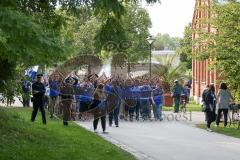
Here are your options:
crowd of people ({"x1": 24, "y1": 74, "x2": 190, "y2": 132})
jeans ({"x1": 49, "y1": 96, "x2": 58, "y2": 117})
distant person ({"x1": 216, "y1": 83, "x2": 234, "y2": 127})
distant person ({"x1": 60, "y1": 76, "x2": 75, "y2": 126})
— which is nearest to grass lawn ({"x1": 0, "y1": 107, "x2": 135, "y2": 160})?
crowd of people ({"x1": 24, "y1": 74, "x2": 190, "y2": 132})

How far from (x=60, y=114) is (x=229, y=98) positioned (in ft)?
20.3

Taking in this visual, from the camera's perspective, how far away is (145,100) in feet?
73.5

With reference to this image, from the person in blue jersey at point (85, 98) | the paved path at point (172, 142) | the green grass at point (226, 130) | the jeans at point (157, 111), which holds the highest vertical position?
the person in blue jersey at point (85, 98)

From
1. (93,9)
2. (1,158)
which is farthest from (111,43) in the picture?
(1,158)

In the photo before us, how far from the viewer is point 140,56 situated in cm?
4038

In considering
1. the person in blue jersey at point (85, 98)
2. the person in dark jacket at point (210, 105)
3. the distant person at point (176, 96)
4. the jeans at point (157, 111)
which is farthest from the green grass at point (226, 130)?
the distant person at point (176, 96)

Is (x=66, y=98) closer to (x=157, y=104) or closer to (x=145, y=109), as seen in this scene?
(x=145, y=109)

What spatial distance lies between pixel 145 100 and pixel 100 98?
5.81m

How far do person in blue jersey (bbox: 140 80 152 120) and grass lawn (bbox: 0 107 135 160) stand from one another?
6.47 metres

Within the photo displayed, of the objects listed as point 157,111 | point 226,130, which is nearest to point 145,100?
point 157,111

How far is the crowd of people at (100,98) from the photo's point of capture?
1792 centimetres

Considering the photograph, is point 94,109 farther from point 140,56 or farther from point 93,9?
point 140,56

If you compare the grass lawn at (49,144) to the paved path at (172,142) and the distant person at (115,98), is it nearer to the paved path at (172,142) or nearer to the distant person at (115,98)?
the paved path at (172,142)

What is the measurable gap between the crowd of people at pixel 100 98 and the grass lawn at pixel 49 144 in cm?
181
